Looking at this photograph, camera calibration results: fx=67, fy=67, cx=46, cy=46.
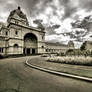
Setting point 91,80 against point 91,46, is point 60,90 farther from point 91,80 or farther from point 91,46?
point 91,46

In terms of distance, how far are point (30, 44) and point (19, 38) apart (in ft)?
27.7

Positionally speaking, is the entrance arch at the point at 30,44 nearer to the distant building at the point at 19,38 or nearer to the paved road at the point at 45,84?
the distant building at the point at 19,38

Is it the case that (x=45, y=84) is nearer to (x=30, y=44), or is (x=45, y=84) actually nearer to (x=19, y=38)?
(x=19, y=38)

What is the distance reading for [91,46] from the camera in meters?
15.2

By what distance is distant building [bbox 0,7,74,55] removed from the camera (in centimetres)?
3147

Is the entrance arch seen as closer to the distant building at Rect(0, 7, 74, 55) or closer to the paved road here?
the distant building at Rect(0, 7, 74, 55)

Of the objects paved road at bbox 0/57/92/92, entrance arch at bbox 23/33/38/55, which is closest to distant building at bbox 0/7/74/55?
entrance arch at bbox 23/33/38/55

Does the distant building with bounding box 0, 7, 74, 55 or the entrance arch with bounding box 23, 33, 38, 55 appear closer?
the distant building with bounding box 0, 7, 74, 55

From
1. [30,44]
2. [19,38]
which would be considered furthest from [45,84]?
[30,44]

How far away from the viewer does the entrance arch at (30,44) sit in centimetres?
3894

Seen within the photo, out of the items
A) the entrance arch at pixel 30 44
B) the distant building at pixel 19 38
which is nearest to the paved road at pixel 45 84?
the distant building at pixel 19 38

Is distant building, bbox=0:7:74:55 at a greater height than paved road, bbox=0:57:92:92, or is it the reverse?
Answer: distant building, bbox=0:7:74:55

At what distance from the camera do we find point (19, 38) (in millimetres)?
33625

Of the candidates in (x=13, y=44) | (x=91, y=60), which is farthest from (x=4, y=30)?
(x=91, y=60)
